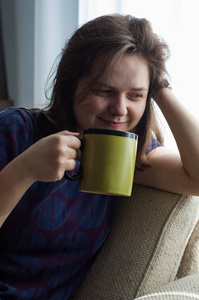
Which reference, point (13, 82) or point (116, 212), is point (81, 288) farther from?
point (13, 82)

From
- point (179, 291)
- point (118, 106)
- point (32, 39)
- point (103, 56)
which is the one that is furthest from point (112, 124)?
point (32, 39)

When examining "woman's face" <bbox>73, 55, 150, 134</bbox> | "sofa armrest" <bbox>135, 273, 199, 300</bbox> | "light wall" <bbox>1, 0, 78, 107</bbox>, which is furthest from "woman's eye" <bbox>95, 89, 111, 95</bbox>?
"light wall" <bbox>1, 0, 78, 107</bbox>

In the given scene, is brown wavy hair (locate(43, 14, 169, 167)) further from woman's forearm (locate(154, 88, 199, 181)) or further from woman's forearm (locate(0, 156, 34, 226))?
woman's forearm (locate(0, 156, 34, 226))

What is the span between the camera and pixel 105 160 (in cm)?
73

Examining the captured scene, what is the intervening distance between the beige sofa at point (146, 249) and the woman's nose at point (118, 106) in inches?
10.7

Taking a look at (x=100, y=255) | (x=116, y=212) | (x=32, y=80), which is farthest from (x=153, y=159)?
(x=32, y=80)

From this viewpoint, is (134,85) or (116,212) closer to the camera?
(134,85)

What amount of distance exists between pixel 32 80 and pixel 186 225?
176 centimetres

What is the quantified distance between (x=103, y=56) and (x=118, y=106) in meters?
0.13

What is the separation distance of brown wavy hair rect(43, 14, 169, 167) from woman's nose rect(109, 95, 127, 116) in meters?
0.07

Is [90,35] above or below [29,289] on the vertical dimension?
above

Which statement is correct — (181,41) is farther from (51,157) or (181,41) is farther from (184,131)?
(51,157)

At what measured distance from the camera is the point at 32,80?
2.50 meters

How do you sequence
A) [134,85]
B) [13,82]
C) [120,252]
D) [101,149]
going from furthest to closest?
[13,82] < [120,252] < [134,85] < [101,149]
